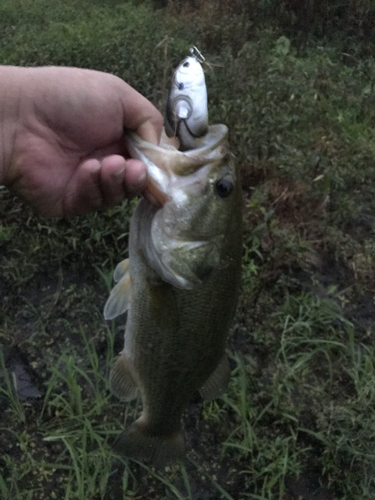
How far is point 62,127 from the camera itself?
195 centimetres

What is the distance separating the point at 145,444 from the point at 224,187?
3.36 ft

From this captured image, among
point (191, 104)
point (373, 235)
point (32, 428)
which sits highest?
point (191, 104)

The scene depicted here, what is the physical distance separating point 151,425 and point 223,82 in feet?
9.70

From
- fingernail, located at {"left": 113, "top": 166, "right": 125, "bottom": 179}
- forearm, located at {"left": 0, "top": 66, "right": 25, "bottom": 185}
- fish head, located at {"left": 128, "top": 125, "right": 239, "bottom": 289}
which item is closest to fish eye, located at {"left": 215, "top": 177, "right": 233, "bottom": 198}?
fish head, located at {"left": 128, "top": 125, "right": 239, "bottom": 289}

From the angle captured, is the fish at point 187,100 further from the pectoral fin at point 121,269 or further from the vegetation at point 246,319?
the pectoral fin at point 121,269

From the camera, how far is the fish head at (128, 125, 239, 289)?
1.57m

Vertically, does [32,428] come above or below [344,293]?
below

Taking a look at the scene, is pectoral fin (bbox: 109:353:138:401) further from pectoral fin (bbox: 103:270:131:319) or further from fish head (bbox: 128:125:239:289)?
fish head (bbox: 128:125:239:289)

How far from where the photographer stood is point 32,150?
1.97 meters

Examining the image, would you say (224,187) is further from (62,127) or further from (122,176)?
(62,127)

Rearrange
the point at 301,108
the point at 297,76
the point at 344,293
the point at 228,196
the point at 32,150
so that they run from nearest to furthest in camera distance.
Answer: the point at 228,196
the point at 32,150
the point at 344,293
the point at 301,108
the point at 297,76

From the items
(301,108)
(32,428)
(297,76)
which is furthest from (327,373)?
(297,76)

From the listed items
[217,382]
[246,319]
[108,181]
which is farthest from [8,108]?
[246,319]

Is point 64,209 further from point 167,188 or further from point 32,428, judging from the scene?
point 32,428
